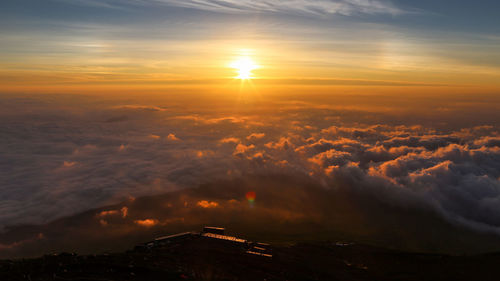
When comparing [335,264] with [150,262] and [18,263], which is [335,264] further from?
[18,263]

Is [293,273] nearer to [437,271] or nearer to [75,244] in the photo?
[437,271]

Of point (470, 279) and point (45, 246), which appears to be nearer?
point (470, 279)

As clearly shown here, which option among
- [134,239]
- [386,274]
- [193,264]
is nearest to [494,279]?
[386,274]

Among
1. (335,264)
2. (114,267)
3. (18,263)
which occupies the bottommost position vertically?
(335,264)

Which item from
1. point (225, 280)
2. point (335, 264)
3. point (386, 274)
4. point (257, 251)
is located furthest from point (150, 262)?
point (386, 274)

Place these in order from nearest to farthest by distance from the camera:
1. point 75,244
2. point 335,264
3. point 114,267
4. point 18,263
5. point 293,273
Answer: point 114,267 < point 18,263 < point 293,273 < point 335,264 < point 75,244

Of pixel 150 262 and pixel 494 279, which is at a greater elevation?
pixel 150 262

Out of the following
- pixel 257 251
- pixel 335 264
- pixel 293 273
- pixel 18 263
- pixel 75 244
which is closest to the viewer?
pixel 18 263
